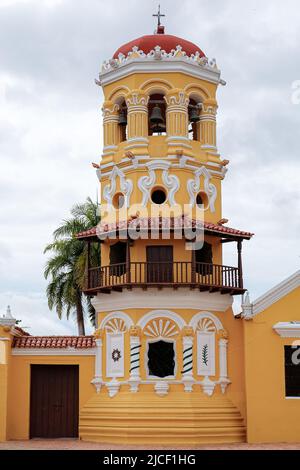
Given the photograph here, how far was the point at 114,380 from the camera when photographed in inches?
1193

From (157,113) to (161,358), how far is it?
9414 mm

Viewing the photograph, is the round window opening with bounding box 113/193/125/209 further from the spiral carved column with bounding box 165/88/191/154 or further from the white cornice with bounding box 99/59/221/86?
the white cornice with bounding box 99/59/221/86

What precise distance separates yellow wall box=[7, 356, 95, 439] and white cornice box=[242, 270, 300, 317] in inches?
239

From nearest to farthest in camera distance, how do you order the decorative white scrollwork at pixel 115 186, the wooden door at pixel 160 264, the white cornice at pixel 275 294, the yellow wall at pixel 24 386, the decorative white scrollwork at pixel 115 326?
the wooden door at pixel 160 264 → the white cornice at pixel 275 294 → the decorative white scrollwork at pixel 115 326 → the yellow wall at pixel 24 386 → the decorative white scrollwork at pixel 115 186

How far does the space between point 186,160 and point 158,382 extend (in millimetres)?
8102

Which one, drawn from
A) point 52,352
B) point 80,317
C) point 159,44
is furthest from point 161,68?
point 80,317

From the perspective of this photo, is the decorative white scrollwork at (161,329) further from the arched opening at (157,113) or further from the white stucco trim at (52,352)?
the arched opening at (157,113)

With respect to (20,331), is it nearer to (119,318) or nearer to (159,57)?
(119,318)

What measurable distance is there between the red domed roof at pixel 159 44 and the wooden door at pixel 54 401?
12129 mm

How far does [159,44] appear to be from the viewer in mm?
33062

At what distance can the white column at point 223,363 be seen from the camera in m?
30.4

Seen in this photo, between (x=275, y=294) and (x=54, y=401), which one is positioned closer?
(x=275, y=294)

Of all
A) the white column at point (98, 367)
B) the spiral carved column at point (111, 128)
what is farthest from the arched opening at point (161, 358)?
the spiral carved column at point (111, 128)
